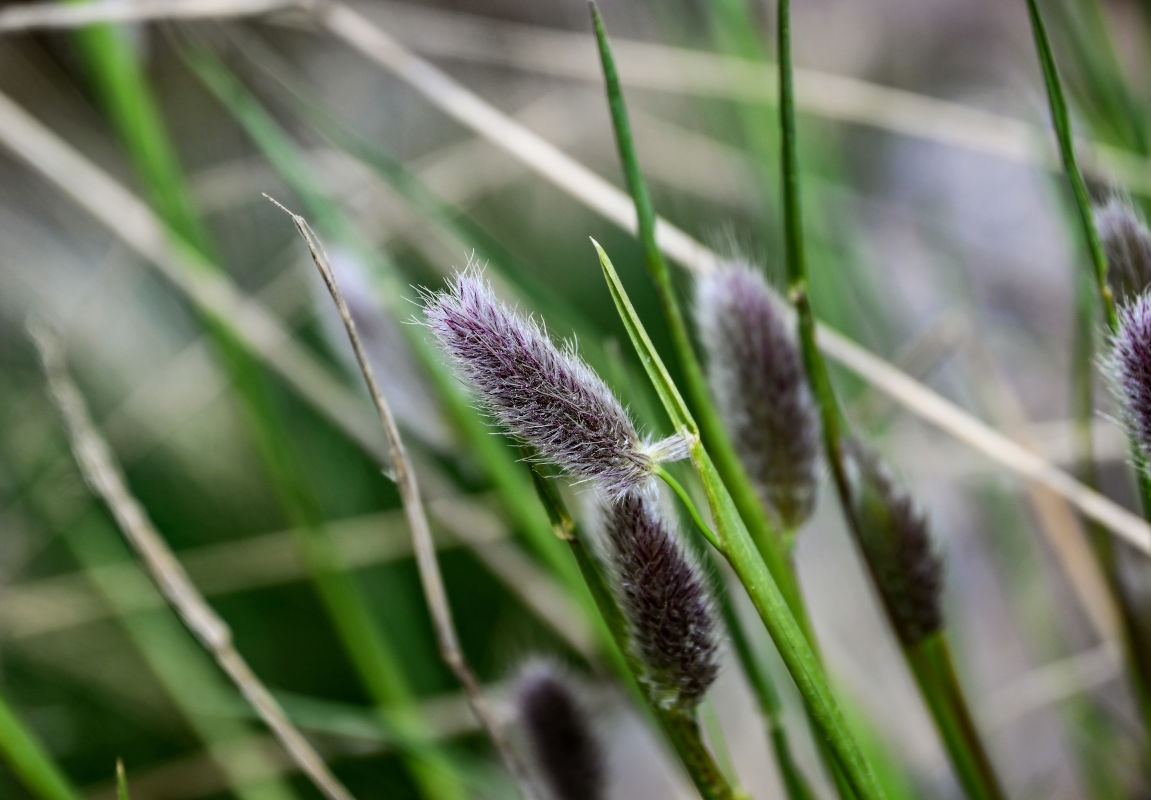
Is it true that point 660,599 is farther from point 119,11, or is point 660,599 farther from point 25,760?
point 119,11

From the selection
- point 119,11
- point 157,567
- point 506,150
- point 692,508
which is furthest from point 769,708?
point 119,11

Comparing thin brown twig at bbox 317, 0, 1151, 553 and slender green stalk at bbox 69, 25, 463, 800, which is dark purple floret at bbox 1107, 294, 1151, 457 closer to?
thin brown twig at bbox 317, 0, 1151, 553

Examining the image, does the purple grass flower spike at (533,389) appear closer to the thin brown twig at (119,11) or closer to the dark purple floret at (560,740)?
the dark purple floret at (560,740)

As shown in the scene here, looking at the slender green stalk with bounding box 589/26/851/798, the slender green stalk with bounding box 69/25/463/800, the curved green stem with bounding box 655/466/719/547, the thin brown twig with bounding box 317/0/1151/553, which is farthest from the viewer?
the slender green stalk with bounding box 69/25/463/800

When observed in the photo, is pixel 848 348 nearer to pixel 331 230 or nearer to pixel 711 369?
pixel 711 369

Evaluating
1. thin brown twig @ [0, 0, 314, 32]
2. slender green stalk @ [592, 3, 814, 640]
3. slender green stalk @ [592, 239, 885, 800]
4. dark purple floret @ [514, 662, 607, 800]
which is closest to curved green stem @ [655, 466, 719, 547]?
slender green stalk @ [592, 239, 885, 800]
